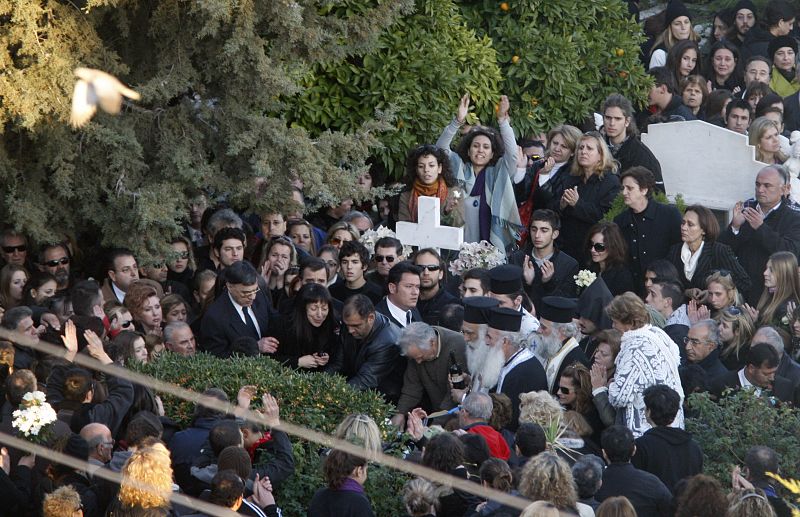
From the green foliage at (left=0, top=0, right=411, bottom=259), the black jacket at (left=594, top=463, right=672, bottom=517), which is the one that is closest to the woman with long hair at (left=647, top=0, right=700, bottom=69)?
the green foliage at (left=0, top=0, right=411, bottom=259)

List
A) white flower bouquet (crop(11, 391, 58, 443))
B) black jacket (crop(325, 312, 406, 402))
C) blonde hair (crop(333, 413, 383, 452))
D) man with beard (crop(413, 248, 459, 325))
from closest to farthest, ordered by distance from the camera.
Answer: blonde hair (crop(333, 413, 383, 452))
white flower bouquet (crop(11, 391, 58, 443))
black jacket (crop(325, 312, 406, 402))
man with beard (crop(413, 248, 459, 325))

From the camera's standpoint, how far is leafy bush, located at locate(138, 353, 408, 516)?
358 inches

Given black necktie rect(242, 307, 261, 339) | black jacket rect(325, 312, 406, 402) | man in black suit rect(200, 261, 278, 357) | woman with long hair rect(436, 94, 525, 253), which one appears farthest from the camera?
woman with long hair rect(436, 94, 525, 253)

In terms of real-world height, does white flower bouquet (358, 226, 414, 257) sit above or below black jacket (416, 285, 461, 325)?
below

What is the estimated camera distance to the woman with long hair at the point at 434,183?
13109 millimetres

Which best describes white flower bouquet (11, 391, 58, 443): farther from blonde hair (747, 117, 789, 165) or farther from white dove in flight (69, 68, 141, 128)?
blonde hair (747, 117, 789, 165)

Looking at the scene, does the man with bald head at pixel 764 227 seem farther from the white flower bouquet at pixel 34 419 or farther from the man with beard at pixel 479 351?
the white flower bouquet at pixel 34 419

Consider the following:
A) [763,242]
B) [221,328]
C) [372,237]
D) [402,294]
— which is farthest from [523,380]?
[372,237]

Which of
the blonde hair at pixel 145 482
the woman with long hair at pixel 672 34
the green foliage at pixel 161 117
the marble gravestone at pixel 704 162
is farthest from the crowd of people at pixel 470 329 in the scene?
the woman with long hair at pixel 672 34

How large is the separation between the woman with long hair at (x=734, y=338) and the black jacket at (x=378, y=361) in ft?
7.82

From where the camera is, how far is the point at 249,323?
11141 mm

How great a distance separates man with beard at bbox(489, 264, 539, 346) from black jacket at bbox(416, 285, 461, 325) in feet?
2.97

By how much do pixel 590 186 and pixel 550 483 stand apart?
5937 millimetres

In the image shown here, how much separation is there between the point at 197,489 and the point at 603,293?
4.13 meters
